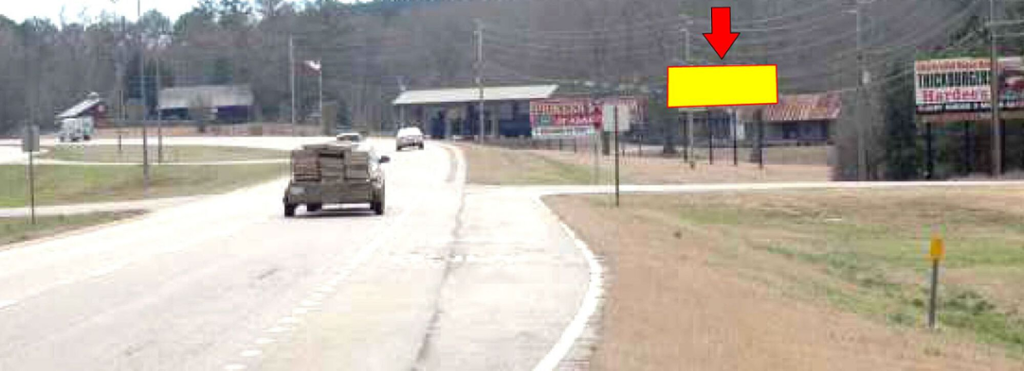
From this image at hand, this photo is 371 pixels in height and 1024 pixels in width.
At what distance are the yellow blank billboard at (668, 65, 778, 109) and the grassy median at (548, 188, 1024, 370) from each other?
26.1 meters

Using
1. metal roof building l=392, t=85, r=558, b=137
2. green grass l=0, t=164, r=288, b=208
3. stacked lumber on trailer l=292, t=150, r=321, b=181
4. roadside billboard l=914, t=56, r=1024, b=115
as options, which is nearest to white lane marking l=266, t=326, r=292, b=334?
stacked lumber on trailer l=292, t=150, r=321, b=181

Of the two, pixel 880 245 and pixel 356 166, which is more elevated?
pixel 356 166

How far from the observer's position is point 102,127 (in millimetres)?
160750

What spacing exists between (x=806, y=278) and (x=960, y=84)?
4277 cm

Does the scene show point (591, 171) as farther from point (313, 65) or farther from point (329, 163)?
point (313, 65)

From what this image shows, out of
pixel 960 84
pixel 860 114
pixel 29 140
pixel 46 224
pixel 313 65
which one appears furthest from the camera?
pixel 313 65

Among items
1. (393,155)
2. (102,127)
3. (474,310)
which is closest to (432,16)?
→ (102,127)

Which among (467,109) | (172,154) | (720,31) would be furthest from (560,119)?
(467,109)

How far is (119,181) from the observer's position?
7188 cm

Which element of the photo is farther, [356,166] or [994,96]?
[994,96]

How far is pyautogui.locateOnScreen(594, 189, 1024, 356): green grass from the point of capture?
2230cm

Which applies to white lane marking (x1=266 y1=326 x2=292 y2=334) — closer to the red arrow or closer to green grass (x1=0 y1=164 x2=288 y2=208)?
green grass (x1=0 y1=164 x2=288 y2=208)

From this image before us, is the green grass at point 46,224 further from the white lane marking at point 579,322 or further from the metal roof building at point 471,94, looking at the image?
the metal roof building at point 471,94

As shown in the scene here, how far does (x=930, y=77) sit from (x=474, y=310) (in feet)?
173
